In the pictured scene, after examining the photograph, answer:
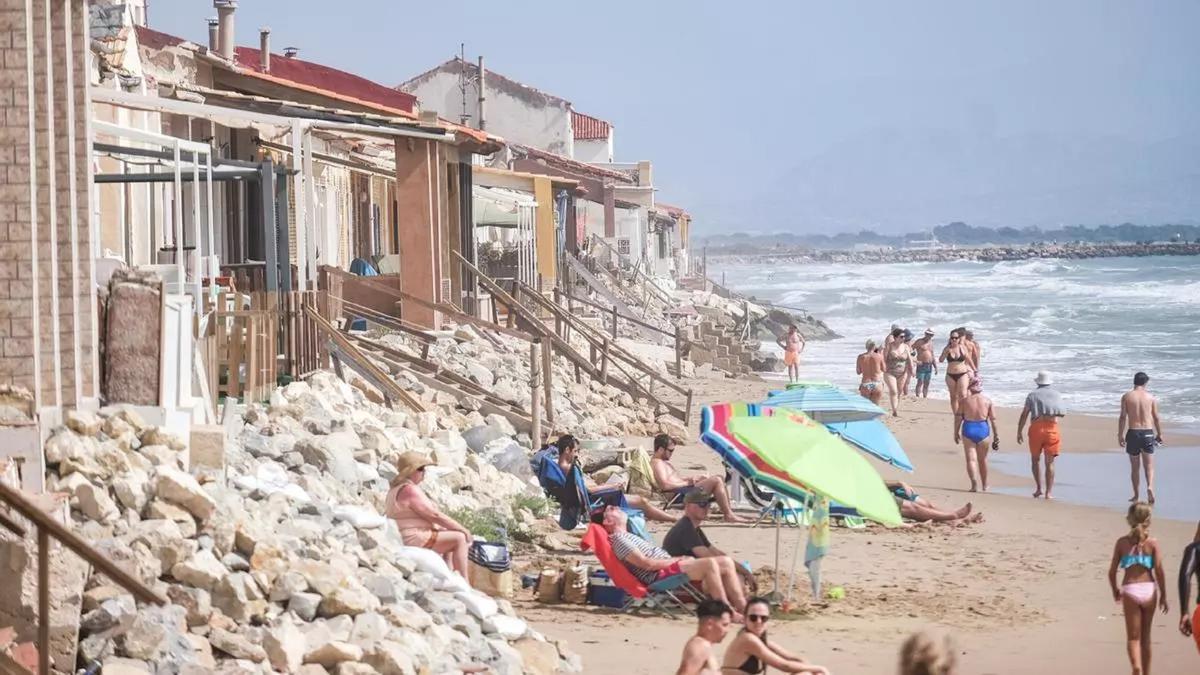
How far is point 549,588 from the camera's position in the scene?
1096cm

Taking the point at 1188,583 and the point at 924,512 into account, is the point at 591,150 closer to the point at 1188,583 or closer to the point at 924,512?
the point at 924,512

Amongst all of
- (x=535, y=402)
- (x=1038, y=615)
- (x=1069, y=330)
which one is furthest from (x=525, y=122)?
(x=1038, y=615)

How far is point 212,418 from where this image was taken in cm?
1093

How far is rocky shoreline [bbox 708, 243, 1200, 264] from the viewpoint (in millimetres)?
143125

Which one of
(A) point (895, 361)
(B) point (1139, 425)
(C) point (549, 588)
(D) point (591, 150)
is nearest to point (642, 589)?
(C) point (549, 588)

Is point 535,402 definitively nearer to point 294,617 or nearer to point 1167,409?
point 294,617

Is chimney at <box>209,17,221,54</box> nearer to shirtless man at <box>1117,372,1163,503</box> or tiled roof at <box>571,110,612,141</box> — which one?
shirtless man at <box>1117,372,1163,503</box>

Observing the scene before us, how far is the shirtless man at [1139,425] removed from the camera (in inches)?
621

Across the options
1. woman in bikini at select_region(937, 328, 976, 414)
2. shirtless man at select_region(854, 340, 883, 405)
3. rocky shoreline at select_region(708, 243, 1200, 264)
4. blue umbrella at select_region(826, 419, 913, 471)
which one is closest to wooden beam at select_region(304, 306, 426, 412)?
blue umbrella at select_region(826, 419, 913, 471)

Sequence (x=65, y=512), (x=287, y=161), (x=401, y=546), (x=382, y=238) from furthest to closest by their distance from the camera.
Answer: (x=382, y=238), (x=287, y=161), (x=401, y=546), (x=65, y=512)

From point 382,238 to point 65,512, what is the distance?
20.1 m

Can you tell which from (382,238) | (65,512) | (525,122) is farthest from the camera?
(525,122)

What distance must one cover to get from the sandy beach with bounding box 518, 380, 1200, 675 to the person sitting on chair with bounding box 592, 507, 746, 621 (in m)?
0.28

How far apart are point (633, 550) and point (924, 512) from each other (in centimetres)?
474
